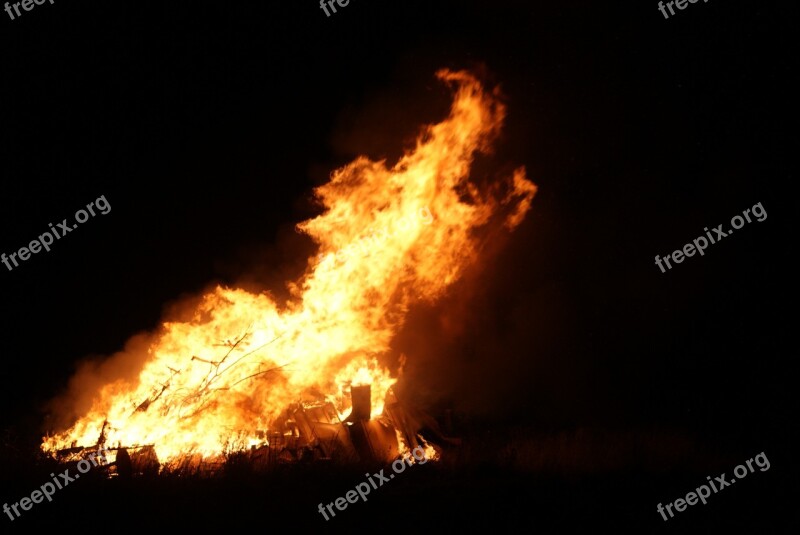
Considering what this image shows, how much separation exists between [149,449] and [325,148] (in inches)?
414

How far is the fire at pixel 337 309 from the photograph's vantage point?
462 inches

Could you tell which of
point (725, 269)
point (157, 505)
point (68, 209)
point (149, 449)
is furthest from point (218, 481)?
point (725, 269)

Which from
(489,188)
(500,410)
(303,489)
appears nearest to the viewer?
(303,489)

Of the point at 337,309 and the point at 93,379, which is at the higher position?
the point at 93,379

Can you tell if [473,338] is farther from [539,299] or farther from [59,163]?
[59,163]

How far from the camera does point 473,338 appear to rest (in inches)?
654

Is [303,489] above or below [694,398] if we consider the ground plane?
above

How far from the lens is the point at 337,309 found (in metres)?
12.6

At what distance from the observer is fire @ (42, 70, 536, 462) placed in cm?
1174

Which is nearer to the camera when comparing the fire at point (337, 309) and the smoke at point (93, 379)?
the fire at point (337, 309)

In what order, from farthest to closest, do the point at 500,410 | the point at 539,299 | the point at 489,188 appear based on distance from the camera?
the point at 539,299 < the point at 500,410 < the point at 489,188

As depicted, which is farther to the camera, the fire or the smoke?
the smoke

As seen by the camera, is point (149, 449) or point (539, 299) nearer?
point (149, 449)

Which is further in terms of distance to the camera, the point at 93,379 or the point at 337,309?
the point at 93,379
